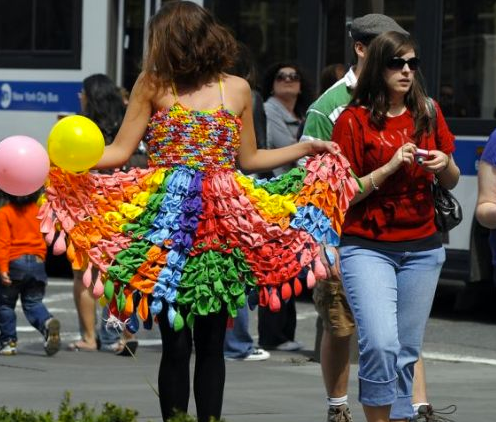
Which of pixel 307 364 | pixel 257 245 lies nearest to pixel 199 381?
pixel 257 245

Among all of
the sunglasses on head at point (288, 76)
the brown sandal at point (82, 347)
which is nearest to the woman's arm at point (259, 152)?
the brown sandal at point (82, 347)

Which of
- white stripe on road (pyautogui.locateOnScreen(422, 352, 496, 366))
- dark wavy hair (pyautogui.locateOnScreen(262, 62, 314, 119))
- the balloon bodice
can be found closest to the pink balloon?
the balloon bodice

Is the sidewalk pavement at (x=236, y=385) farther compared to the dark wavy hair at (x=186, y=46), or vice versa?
the sidewalk pavement at (x=236, y=385)

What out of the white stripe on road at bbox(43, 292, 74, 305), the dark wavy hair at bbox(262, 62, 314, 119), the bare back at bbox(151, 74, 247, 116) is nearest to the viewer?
the bare back at bbox(151, 74, 247, 116)

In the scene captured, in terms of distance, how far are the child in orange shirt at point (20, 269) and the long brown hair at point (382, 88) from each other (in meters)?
4.36

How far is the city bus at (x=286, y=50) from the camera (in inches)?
488

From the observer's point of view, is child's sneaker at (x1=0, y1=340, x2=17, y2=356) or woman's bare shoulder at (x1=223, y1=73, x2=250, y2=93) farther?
child's sneaker at (x1=0, y1=340, x2=17, y2=356)

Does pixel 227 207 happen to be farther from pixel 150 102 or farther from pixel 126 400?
pixel 126 400

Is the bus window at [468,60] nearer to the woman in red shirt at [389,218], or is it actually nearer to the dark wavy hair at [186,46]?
the woman in red shirt at [389,218]

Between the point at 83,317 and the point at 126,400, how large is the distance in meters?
2.39

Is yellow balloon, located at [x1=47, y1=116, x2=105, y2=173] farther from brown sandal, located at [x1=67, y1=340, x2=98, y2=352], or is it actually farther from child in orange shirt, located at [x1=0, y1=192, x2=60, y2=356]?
brown sandal, located at [x1=67, y1=340, x2=98, y2=352]

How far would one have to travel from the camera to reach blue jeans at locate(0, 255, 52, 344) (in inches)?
399

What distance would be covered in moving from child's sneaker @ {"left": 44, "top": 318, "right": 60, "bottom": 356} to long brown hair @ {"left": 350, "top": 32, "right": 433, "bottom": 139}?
429 centimetres

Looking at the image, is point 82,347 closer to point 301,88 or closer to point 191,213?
point 301,88
